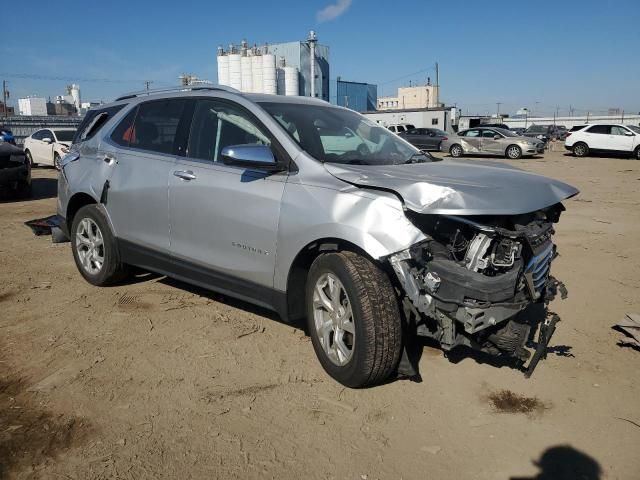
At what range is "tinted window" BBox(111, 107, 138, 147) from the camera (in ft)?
16.3

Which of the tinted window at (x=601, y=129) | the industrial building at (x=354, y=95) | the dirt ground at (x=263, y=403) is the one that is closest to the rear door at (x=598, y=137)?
the tinted window at (x=601, y=129)

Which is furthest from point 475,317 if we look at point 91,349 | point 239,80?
point 239,80

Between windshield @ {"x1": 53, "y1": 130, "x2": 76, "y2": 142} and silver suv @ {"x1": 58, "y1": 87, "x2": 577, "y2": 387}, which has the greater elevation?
windshield @ {"x1": 53, "y1": 130, "x2": 76, "y2": 142}

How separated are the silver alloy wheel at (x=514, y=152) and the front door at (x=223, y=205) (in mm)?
23650

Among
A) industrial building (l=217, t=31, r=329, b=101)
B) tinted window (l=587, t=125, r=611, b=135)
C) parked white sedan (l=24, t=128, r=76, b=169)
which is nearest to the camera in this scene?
parked white sedan (l=24, t=128, r=76, b=169)

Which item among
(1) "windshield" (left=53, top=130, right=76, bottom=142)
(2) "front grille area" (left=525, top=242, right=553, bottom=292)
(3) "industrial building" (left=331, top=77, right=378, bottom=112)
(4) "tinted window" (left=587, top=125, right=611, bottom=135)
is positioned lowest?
(2) "front grille area" (left=525, top=242, right=553, bottom=292)

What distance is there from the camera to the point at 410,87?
77125 millimetres

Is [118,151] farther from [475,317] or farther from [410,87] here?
[410,87]

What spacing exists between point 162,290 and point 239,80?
37.8 metres

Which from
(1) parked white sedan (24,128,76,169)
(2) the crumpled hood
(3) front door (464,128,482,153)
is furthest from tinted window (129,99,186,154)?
(3) front door (464,128,482,153)

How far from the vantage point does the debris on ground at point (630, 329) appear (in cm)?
401

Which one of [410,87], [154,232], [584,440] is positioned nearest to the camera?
[584,440]

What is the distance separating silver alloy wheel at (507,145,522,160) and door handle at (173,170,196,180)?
23.9 m

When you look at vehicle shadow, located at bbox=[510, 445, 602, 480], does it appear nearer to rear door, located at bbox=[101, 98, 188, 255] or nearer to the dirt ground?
the dirt ground
